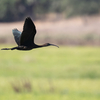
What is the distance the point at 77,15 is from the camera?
146 ft

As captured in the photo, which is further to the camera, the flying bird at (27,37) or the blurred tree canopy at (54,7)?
the blurred tree canopy at (54,7)

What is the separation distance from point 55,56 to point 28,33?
3340cm

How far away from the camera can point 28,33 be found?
255cm

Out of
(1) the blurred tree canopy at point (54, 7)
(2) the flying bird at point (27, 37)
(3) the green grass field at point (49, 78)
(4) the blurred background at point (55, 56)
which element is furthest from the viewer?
(1) the blurred tree canopy at point (54, 7)

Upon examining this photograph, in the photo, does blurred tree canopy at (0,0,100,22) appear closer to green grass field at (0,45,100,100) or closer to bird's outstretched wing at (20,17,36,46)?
green grass field at (0,45,100,100)

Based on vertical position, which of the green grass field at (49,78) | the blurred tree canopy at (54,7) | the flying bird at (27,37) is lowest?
the green grass field at (49,78)

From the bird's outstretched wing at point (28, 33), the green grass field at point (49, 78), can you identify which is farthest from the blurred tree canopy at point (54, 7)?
the bird's outstretched wing at point (28, 33)

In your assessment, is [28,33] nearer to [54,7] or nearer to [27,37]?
[27,37]

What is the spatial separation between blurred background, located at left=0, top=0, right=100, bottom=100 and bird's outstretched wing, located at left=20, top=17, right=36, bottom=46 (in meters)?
14.5

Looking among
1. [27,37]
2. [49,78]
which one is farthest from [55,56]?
[27,37]

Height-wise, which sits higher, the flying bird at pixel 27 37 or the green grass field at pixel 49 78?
the flying bird at pixel 27 37

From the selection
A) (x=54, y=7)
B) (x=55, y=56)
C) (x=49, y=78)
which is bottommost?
(x=49, y=78)

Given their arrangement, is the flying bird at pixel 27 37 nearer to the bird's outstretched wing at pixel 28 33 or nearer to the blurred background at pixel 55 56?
the bird's outstretched wing at pixel 28 33

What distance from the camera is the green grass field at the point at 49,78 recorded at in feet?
83.7
